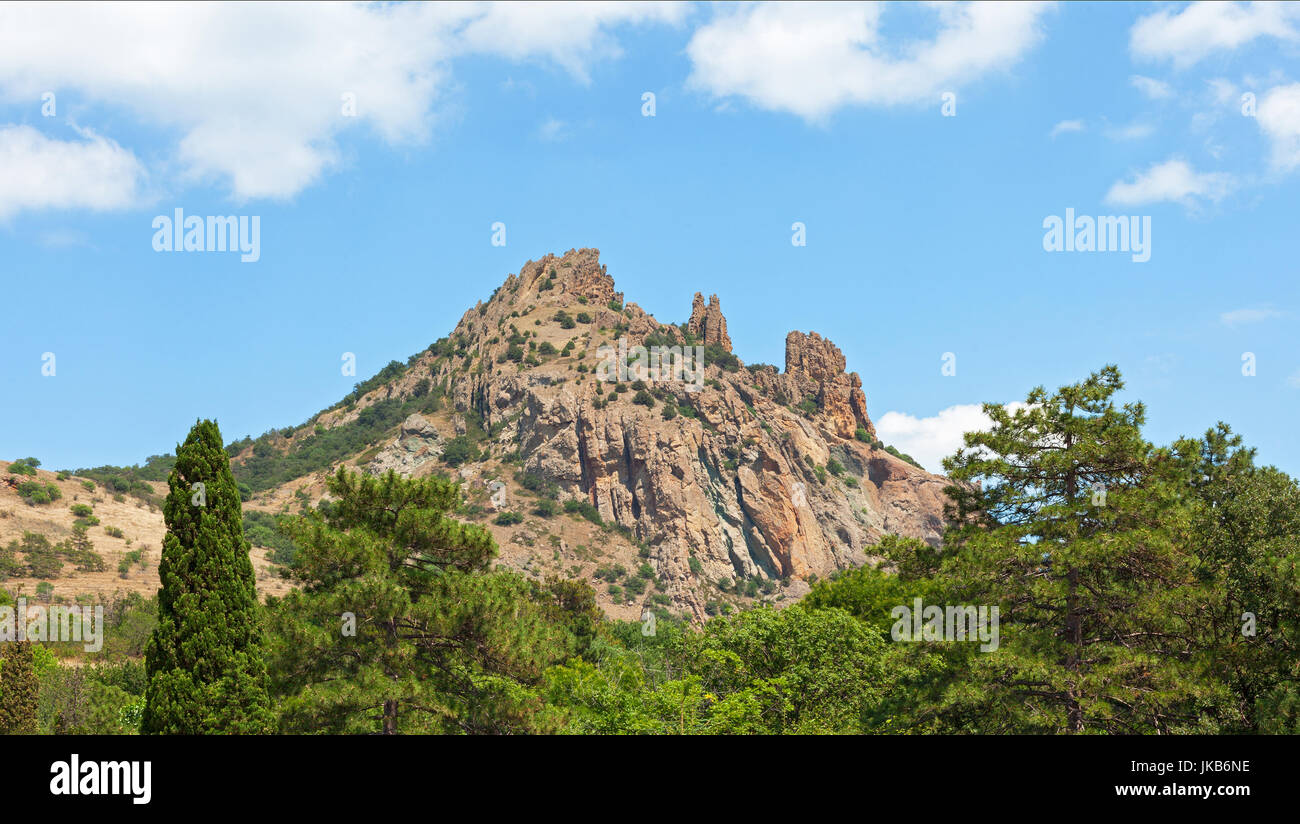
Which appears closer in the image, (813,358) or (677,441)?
(677,441)

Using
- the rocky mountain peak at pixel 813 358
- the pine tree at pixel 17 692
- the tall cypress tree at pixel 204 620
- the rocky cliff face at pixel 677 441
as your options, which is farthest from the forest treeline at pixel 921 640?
the rocky mountain peak at pixel 813 358

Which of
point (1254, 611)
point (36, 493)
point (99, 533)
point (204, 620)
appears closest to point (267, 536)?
point (99, 533)

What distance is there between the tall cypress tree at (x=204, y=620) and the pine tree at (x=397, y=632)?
0.85 meters

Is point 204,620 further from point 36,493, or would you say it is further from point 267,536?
point 267,536

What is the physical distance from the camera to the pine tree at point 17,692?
34.0 m

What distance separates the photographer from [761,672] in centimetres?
2898

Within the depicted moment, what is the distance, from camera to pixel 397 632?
73.2ft

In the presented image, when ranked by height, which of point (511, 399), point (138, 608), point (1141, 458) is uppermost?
point (511, 399)

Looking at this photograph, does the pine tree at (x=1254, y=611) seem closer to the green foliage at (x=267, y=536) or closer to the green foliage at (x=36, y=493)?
the green foliage at (x=267, y=536)

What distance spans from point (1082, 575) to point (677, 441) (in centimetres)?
10750
